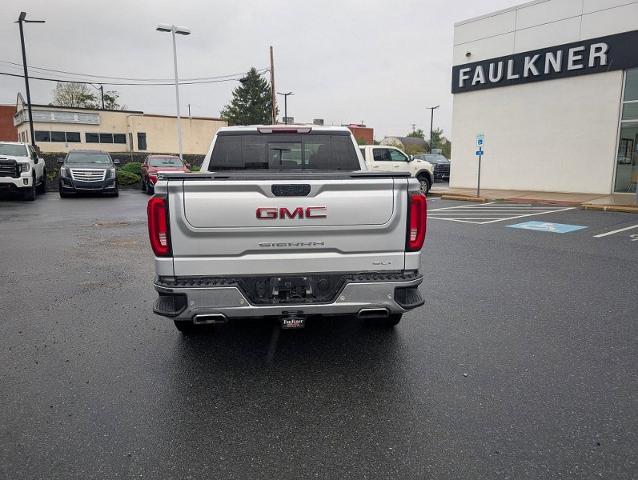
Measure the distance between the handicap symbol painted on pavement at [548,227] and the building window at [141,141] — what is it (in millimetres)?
41732

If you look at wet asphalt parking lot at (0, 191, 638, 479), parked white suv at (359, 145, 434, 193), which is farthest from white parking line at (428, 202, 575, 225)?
wet asphalt parking lot at (0, 191, 638, 479)

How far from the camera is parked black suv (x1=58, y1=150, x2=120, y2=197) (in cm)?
1795

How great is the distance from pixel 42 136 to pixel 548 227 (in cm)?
4648

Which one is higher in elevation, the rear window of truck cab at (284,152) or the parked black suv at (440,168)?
the rear window of truck cab at (284,152)

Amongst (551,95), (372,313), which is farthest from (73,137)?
(372,313)

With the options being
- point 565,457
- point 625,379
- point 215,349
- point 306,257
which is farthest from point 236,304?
point 625,379

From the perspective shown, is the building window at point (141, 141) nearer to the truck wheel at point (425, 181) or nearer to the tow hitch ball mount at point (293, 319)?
the truck wheel at point (425, 181)

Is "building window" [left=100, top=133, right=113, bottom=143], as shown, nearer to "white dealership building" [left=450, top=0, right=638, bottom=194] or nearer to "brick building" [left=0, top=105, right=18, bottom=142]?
"brick building" [left=0, top=105, right=18, bottom=142]

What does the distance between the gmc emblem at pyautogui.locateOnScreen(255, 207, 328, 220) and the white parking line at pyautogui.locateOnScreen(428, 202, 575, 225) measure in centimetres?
940

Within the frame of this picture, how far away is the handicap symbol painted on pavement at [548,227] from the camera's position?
34.9 feet

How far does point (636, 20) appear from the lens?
53.3ft

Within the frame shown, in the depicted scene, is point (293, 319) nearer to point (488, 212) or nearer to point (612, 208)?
point (488, 212)

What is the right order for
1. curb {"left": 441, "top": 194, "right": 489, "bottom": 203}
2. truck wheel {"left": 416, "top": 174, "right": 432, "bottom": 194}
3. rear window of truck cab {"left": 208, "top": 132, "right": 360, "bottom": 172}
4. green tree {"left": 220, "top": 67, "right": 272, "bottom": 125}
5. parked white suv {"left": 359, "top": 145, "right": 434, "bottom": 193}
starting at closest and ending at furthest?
rear window of truck cab {"left": 208, "top": 132, "right": 360, "bottom": 172}
curb {"left": 441, "top": 194, "right": 489, "bottom": 203}
parked white suv {"left": 359, "top": 145, "right": 434, "bottom": 193}
truck wheel {"left": 416, "top": 174, "right": 432, "bottom": 194}
green tree {"left": 220, "top": 67, "right": 272, "bottom": 125}

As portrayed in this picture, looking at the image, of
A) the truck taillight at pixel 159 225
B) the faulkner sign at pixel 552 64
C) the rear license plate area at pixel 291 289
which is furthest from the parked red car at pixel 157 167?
the rear license plate area at pixel 291 289
